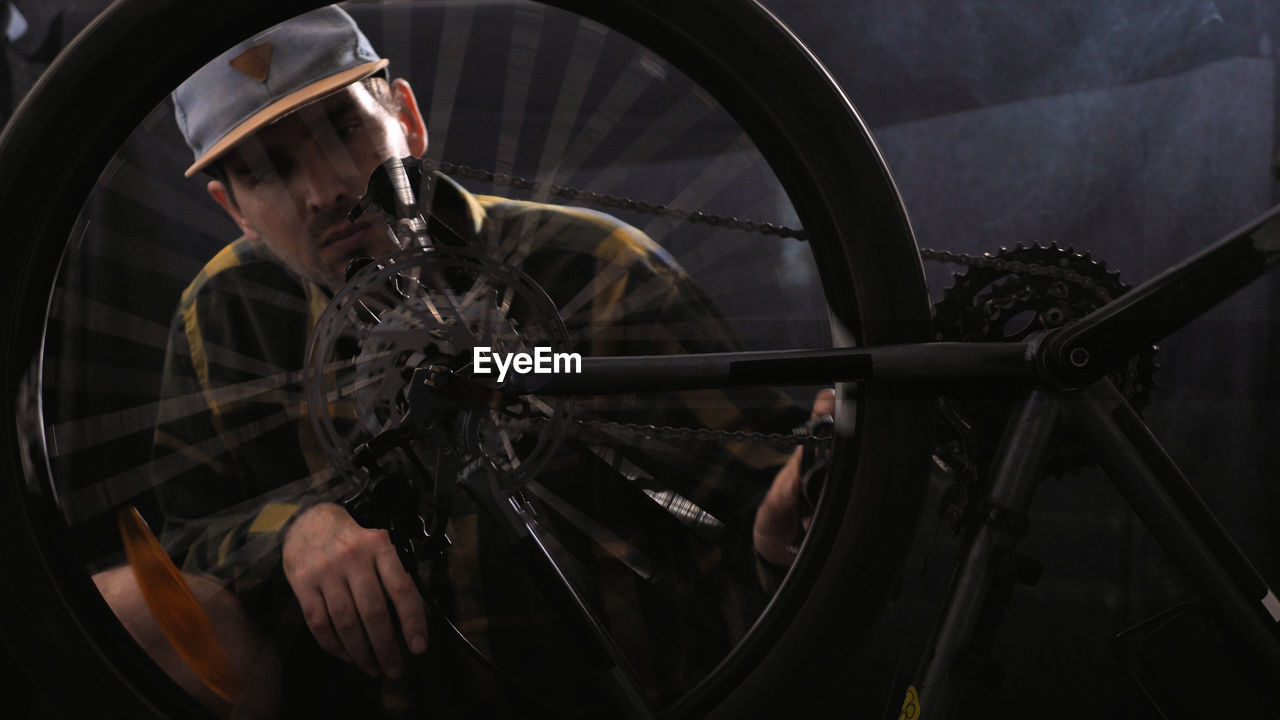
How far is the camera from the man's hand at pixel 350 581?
A: 624 mm

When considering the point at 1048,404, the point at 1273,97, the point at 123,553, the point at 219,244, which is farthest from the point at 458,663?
the point at 1273,97

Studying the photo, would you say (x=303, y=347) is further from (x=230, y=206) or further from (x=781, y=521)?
(x=781, y=521)

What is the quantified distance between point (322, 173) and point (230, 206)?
0.10 metres

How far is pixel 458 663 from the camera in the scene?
0.71 metres

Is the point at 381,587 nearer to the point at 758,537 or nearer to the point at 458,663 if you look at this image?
the point at 458,663

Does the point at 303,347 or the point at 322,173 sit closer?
the point at 322,173

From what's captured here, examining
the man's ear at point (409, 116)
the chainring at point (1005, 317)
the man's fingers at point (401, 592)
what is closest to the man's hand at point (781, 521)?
the chainring at point (1005, 317)

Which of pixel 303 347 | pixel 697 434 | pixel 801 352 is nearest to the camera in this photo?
pixel 801 352

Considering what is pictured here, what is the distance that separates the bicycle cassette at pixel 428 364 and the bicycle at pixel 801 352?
6 cm

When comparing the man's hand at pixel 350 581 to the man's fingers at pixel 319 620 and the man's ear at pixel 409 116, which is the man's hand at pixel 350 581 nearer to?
the man's fingers at pixel 319 620

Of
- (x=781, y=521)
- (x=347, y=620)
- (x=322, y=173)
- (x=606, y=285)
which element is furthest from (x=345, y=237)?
(x=781, y=521)

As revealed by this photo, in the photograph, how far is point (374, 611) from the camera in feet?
2.05

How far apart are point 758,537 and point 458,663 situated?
285 millimetres

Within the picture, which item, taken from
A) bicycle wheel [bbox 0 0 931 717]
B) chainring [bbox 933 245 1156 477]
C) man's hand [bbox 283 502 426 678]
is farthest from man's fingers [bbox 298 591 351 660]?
chainring [bbox 933 245 1156 477]
